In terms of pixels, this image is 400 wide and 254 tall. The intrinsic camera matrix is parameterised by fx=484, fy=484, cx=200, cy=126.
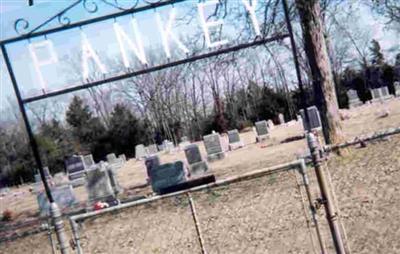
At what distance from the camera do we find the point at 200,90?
36.9 meters

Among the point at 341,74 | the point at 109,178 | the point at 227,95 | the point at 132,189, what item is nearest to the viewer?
the point at 109,178

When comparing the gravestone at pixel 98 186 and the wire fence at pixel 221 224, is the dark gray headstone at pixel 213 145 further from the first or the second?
the wire fence at pixel 221 224

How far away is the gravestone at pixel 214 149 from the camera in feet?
68.7

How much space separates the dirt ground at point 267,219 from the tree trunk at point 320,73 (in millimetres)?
766

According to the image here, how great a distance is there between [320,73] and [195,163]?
654 centimetres

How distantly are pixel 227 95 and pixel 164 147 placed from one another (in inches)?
368

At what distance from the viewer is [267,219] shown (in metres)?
7.41

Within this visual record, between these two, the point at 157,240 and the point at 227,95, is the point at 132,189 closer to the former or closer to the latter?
the point at 157,240

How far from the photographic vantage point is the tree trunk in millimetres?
11820

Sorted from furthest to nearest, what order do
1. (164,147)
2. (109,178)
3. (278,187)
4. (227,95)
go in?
(227,95), (164,147), (109,178), (278,187)

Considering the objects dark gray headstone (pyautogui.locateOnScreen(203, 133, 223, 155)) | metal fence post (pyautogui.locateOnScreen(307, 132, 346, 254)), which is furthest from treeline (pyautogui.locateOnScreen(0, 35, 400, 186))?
metal fence post (pyautogui.locateOnScreen(307, 132, 346, 254))

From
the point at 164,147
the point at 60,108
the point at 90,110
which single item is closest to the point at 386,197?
the point at 164,147

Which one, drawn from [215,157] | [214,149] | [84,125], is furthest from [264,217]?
[84,125]

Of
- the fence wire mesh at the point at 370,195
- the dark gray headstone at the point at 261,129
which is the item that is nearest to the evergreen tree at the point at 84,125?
the dark gray headstone at the point at 261,129
